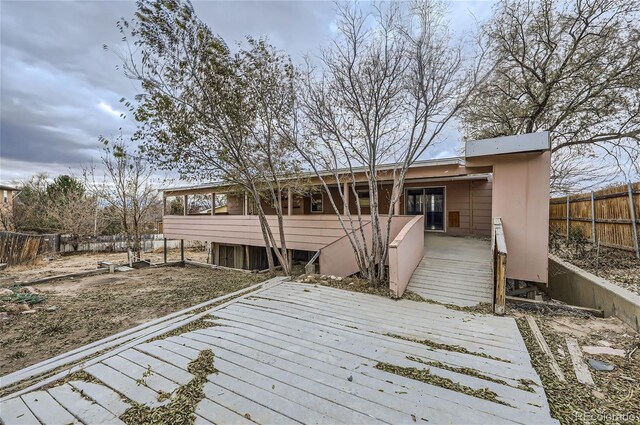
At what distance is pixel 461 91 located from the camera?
5594 mm

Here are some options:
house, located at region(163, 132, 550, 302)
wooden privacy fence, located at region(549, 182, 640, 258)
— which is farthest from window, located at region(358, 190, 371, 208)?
wooden privacy fence, located at region(549, 182, 640, 258)

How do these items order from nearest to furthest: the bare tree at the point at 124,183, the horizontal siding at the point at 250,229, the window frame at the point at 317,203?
the horizontal siding at the point at 250,229 → the bare tree at the point at 124,183 → the window frame at the point at 317,203

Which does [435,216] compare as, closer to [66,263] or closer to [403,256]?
[403,256]

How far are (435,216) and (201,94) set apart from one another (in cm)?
990

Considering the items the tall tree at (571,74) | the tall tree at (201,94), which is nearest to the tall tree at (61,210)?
the tall tree at (201,94)

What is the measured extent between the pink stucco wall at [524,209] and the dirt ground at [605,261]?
1139 mm

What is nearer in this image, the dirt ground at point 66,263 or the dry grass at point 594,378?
the dry grass at point 594,378

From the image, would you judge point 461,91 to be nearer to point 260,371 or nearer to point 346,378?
point 346,378

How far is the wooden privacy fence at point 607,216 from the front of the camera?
613cm

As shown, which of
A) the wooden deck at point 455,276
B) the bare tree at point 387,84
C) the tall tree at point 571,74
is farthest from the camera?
the tall tree at point 571,74

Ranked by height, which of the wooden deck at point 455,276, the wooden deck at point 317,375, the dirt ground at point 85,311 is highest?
the wooden deck at point 455,276

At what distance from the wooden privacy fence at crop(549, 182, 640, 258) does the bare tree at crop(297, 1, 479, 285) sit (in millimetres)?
4764

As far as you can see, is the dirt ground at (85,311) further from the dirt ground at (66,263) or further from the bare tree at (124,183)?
the bare tree at (124,183)

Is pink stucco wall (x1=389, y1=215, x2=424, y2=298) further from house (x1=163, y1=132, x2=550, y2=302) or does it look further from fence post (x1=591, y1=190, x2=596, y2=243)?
fence post (x1=591, y1=190, x2=596, y2=243)
